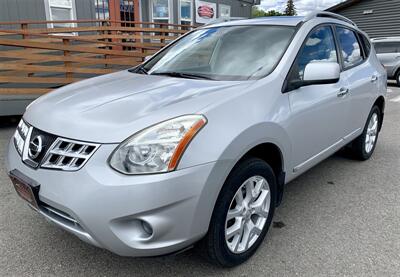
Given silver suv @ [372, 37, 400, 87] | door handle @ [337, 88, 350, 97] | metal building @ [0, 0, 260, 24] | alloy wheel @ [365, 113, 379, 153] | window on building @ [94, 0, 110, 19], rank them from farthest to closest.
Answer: silver suv @ [372, 37, 400, 87] → window on building @ [94, 0, 110, 19] → metal building @ [0, 0, 260, 24] → alloy wheel @ [365, 113, 379, 153] → door handle @ [337, 88, 350, 97]

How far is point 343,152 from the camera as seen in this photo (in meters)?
4.59

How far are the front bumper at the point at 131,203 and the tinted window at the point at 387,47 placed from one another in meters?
13.6

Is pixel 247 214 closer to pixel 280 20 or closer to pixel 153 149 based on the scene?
pixel 153 149

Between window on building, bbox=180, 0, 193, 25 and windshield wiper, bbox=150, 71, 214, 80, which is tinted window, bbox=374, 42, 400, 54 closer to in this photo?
window on building, bbox=180, 0, 193, 25

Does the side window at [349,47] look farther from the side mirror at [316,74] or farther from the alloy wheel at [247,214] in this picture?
the alloy wheel at [247,214]

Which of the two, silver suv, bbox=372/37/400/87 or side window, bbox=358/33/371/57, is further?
silver suv, bbox=372/37/400/87

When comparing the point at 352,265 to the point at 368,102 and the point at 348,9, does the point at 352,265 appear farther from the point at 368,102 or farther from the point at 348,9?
the point at 348,9

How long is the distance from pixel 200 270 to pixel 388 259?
1306 mm

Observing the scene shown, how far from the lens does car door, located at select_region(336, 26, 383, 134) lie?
3.51 metres

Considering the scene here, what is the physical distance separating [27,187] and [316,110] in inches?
84.9

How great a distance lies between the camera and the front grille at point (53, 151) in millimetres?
1823

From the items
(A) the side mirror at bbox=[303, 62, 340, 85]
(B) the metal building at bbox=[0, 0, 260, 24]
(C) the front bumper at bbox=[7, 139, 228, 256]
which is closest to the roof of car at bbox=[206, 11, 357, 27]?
(A) the side mirror at bbox=[303, 62, 340, 85]

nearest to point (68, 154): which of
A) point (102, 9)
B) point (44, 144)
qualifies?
point (44, 144)

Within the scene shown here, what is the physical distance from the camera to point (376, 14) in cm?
2105
